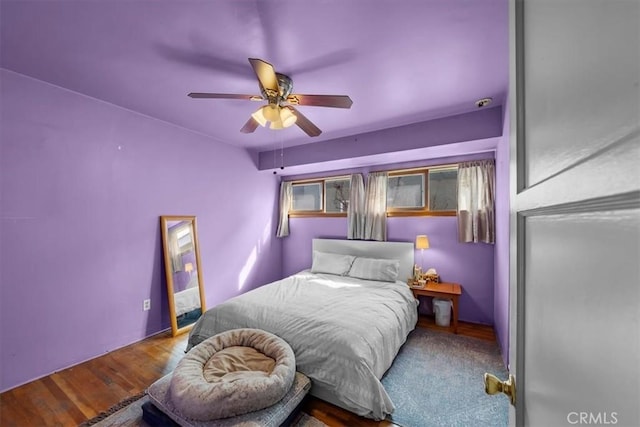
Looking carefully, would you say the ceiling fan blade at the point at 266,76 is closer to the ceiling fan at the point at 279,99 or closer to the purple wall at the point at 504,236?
the ceiling fan at the point at 279,99

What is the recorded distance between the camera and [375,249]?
3.84 m

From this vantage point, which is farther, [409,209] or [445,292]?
[409,209]

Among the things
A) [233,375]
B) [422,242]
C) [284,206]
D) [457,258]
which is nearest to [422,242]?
[422,242]

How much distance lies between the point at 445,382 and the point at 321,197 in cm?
317

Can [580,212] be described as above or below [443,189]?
below

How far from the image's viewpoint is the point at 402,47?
1.74 metres

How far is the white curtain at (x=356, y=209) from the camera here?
13.1ft

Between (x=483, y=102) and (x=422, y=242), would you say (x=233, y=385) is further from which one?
(x=483, y=102)

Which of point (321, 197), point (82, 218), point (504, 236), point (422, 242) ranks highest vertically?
point (321, 197)

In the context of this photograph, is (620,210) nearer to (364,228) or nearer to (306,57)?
(306,57)

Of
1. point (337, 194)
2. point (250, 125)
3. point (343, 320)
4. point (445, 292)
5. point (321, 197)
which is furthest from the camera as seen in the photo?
point (321, 197)

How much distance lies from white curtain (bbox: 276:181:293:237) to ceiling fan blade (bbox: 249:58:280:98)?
2953 mm

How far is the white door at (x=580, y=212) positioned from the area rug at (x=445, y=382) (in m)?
1.54

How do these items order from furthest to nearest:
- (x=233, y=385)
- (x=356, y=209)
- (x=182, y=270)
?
(x=356, y=209) < (x=182, y=270) < (x=233, y=385)
